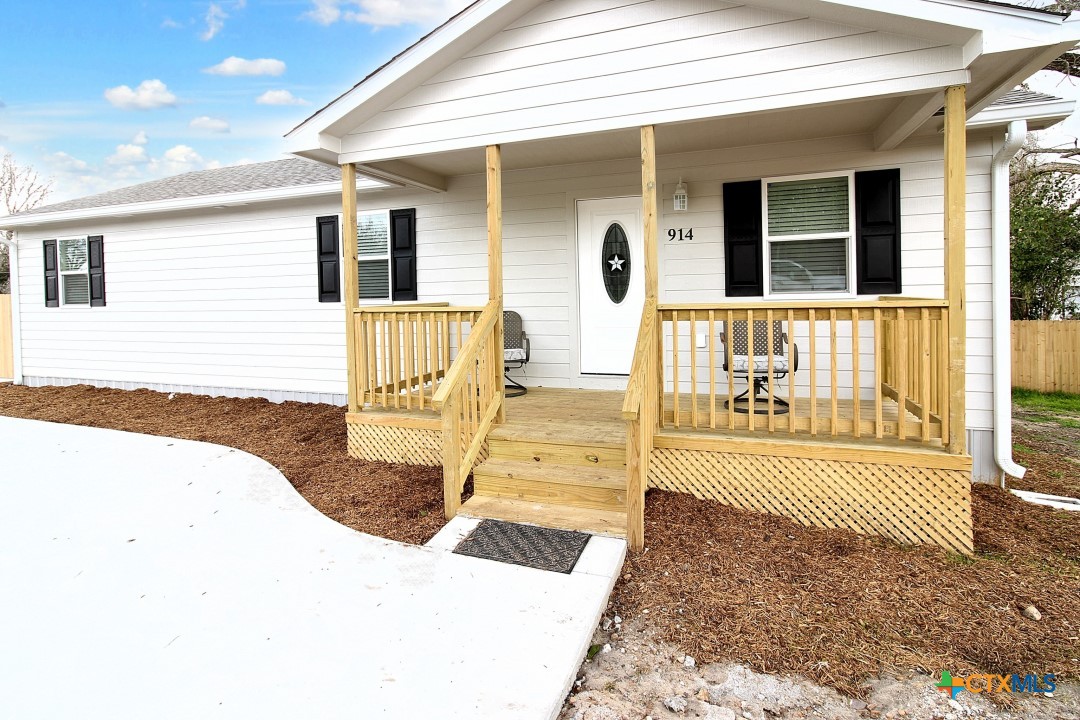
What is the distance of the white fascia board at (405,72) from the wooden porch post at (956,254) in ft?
9.26

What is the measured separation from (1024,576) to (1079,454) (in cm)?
402

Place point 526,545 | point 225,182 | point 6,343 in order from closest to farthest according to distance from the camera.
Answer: point 526,545 < point 225,182 < point 6,343

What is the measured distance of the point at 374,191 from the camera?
705 cm

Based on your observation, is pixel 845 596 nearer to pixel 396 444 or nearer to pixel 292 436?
pixel 396 444

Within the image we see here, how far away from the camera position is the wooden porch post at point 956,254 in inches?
140

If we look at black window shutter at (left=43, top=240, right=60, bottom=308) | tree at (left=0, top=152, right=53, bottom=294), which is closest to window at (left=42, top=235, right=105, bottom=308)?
black window shutter at (left=43, top=240, right=60, bottom=308)

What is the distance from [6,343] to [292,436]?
24.8 feet

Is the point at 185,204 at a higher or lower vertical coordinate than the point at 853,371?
higher

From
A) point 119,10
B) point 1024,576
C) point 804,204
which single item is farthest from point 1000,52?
point 119,10

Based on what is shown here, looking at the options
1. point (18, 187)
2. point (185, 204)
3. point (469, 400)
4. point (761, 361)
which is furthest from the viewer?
point (18, 187)

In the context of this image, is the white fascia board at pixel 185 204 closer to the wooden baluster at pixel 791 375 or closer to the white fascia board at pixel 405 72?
the white fascia board at pixel 405 72

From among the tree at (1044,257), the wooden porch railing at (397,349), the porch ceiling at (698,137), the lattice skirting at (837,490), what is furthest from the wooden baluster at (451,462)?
the tree at (1044,257)

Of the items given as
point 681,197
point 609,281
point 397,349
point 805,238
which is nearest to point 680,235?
point 681,197

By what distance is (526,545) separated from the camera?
3.51m
